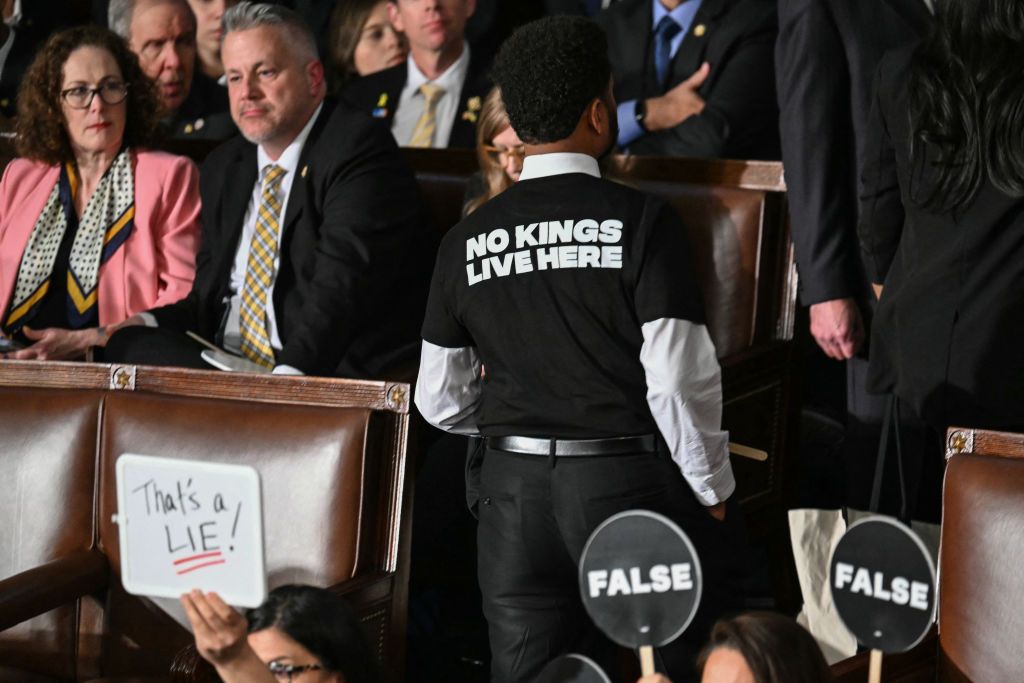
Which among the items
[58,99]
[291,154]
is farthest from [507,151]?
[58,99]

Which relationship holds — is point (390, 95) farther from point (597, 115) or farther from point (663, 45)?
point (597, 115)

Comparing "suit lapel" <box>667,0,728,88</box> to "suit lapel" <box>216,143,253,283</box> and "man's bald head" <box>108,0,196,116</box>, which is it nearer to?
"suit lapel" <box>216,143,253,283</box>

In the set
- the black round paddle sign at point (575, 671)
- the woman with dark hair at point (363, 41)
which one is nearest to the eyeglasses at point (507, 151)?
the woman with dark hair at point (363, 41)

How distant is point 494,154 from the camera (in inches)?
118

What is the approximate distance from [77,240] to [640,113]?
4.24ft

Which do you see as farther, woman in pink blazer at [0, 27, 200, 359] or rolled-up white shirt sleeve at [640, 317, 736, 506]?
woman in pink blazer at [0, 27, 200, 359]

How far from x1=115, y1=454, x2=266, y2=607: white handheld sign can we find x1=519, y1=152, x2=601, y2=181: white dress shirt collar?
28.3 inches

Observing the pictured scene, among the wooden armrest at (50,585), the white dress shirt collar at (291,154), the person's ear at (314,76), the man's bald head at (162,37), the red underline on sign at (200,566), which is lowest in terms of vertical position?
the wooden armrest at (50,585)

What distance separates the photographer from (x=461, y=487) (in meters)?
2.98

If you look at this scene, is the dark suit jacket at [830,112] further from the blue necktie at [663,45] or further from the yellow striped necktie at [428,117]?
the yellow striped necktie at [428,117]

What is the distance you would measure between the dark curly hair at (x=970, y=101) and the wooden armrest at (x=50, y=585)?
1.34m

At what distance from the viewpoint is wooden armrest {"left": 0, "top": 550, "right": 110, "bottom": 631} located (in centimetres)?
217

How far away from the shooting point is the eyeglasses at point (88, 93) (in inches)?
133

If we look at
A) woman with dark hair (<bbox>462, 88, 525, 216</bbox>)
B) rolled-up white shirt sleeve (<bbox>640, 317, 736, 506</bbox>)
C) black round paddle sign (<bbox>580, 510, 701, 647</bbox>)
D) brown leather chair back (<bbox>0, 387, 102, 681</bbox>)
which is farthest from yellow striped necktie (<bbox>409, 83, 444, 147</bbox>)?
black round paddle sign (<bbox>580, 510, 701, 647</bbox>)
